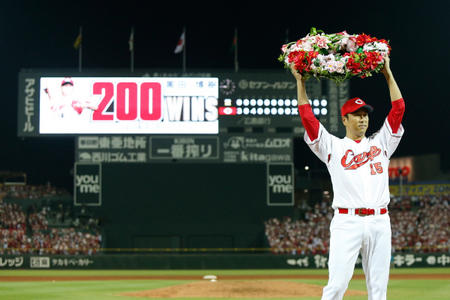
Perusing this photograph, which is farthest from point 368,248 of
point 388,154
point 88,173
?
point 88,173

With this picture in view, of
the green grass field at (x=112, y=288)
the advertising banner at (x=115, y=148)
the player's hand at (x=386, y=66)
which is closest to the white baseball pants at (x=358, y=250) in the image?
the player's hand at (x=386, y=66)

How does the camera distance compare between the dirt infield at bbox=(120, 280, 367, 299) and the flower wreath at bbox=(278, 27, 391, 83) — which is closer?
the flower wreath at bbox=(278, 27, 391, 83)

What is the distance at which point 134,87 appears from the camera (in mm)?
23594

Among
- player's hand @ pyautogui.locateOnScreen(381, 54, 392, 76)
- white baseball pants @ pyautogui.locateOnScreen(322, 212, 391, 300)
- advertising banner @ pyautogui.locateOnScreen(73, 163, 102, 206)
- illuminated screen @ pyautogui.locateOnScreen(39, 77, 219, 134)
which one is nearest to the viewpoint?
white baseball pants @ pyautogui.locateOnScreen(322, 212, 391, 300)

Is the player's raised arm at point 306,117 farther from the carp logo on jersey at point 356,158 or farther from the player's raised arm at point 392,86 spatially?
the player's raised arm at point 392,86

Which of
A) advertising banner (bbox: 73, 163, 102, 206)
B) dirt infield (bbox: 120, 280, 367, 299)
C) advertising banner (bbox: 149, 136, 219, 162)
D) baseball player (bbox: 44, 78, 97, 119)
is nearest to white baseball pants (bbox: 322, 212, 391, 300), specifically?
dirt infield (bbox: 120, 280, 367, 299)

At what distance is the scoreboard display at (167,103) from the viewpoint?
23281mm

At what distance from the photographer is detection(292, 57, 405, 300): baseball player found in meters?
4.87

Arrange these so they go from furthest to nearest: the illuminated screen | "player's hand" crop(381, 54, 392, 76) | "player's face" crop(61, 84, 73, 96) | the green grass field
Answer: "player's face" crop(61, 84, 73, 96) < the illuminated screen < the green grass field < "player's hand" crop(381, 54, 392, 76)

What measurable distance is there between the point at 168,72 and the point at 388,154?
19.3m

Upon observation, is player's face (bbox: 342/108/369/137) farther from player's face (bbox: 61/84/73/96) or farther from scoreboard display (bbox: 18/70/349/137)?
player's face (bbox: 61/84/73/96)

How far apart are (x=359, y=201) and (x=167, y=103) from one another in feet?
62.0

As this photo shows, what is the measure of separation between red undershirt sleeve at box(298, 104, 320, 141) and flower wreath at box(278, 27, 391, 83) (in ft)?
0.91

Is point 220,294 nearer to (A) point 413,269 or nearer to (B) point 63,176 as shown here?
(A) point 413,269
